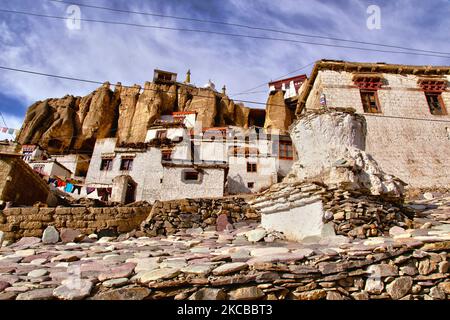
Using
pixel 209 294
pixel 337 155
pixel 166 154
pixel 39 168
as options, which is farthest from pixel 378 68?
pixel 39 168

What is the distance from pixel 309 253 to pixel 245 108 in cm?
3894

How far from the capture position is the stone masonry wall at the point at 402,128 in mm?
16906

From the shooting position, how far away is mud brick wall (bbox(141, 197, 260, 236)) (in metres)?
7.27

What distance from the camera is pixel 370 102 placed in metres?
19.6

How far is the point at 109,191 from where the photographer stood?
2497cm

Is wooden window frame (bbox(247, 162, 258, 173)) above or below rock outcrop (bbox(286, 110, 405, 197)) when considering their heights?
above

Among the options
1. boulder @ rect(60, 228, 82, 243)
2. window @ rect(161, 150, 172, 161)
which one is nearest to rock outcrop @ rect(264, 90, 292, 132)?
window @ rect(161, 150, 172, 161)

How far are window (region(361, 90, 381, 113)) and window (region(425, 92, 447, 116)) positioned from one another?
14.8 feet

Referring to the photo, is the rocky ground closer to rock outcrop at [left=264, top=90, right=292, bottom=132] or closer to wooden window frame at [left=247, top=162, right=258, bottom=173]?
wooden window frame at [left=247, top=162, right=258, bottom=173]

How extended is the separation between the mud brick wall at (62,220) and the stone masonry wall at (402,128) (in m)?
17.0

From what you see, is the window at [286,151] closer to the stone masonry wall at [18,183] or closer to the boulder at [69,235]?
the stone masonry wall at [18,183]

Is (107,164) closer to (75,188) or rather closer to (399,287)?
(75,188)

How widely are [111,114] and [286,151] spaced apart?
90.6ft
